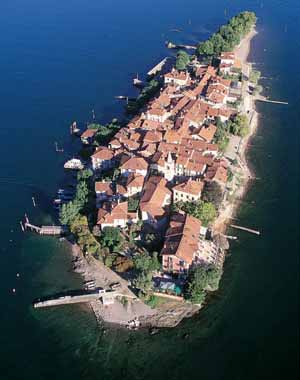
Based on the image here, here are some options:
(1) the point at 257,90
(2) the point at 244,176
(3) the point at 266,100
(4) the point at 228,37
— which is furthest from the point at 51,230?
(4) the point at 228,37

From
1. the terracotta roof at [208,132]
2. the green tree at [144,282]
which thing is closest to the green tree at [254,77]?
the terracotta roof at [208,132]

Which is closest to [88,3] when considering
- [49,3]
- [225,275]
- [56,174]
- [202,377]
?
[49,3]

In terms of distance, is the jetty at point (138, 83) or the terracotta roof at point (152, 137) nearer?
the terracotta roof at point (152, 137)

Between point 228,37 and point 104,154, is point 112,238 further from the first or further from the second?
point 228,37

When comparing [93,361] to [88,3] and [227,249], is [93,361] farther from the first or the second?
[88,3]

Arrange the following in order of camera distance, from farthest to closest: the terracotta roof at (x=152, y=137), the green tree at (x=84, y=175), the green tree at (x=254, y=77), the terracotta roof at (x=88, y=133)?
the green tree at (x=254, y=77) < the terracotta roof at (x=88, y=133) < the terracotta roof at (x=152, y=137) < the green tree at (x=84, y=175)

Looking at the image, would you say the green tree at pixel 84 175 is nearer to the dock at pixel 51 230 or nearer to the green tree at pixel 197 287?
the dock at pixel 51 230
